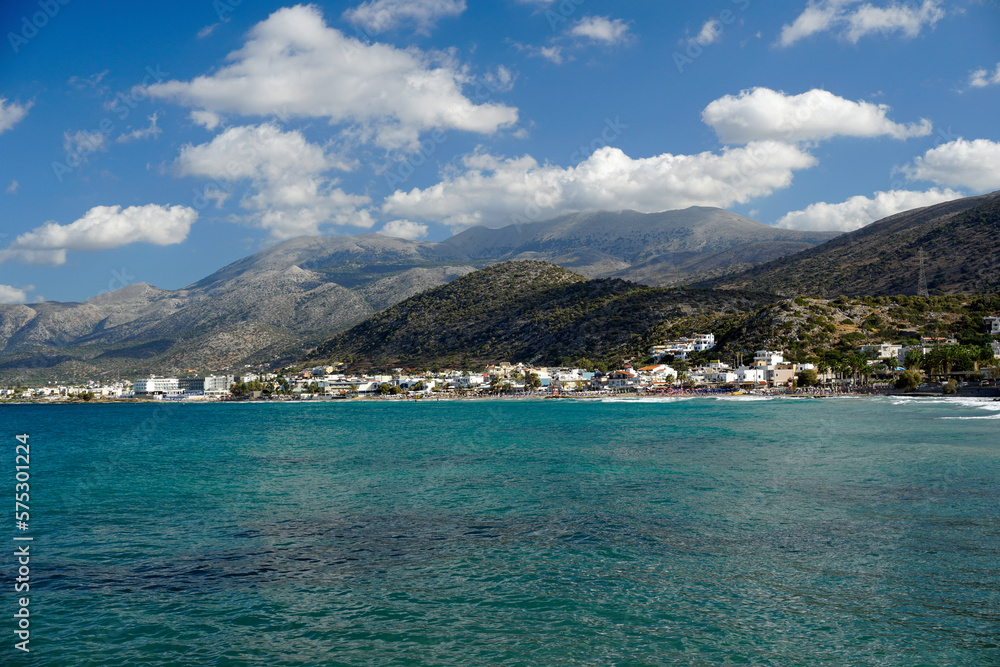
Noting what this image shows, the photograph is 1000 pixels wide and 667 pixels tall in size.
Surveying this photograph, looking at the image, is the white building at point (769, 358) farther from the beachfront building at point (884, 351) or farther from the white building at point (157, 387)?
the white building at point (157, 387)

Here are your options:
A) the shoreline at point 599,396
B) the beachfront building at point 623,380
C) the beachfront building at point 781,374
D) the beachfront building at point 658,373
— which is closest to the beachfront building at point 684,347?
the beachfront building at point 658,373

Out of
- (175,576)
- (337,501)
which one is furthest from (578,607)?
(337,501)

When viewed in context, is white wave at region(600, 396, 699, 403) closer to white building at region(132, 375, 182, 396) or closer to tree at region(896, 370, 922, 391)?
tree at region(896, 370, 922, 391)

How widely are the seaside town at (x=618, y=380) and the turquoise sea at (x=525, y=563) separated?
232ft

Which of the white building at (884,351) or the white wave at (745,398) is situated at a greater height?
the white building at (884,351)

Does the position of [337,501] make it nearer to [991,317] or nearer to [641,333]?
[991,317]

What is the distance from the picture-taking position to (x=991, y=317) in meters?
96.9

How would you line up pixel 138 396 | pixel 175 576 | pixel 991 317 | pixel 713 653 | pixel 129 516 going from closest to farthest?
1. pixel 713 653
2. pixel 175 576
3. pixel 129 516
4. pixel 991 317
5. pixel 138 396

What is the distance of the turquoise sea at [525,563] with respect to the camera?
975 cm

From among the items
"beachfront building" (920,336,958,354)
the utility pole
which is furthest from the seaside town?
the utility pole

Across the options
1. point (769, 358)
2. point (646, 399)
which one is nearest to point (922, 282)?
point (769, 358)

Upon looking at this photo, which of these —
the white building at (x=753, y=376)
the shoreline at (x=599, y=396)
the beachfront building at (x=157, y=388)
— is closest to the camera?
the shoreline at (x=599, y=396)

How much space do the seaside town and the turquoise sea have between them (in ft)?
232

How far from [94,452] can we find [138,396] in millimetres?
140279
